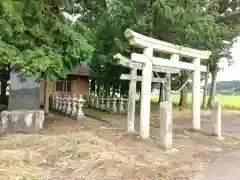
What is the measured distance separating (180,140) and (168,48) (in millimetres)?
3108

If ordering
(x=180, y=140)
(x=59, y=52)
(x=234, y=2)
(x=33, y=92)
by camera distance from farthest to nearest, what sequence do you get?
(x=234, y=2)
(x=33, y=92)
(x=180, y=140)
(x=59, y=52)

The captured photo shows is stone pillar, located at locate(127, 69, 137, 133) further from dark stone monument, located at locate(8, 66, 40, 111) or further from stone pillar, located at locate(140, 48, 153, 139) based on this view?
dark stone monument, located at locate(8, 66, 40, 111)

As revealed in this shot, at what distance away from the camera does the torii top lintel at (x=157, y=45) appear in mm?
10875

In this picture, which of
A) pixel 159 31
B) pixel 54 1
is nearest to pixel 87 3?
pixel 54 1

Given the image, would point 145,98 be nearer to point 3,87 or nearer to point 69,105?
point 69,105

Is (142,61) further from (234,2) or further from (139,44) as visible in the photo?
(234,2)

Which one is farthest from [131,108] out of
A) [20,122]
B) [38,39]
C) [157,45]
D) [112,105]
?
[112,105]

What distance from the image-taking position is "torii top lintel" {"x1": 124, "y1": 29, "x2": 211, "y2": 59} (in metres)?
10.9

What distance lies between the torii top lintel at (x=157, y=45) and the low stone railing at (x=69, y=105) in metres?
5.89

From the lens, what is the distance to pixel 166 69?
42.9 ft

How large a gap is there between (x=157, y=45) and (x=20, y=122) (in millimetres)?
5161

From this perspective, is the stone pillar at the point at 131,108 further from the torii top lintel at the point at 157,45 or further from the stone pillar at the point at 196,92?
the stone pillar at the point at 196,92

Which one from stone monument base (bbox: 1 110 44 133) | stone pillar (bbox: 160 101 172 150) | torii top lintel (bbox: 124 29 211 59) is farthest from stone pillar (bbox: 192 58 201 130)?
stone monument base (bbox: 1 110 44 133)

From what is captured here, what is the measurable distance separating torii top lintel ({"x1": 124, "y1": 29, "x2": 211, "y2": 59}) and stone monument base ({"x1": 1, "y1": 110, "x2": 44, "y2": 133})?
167 inches
